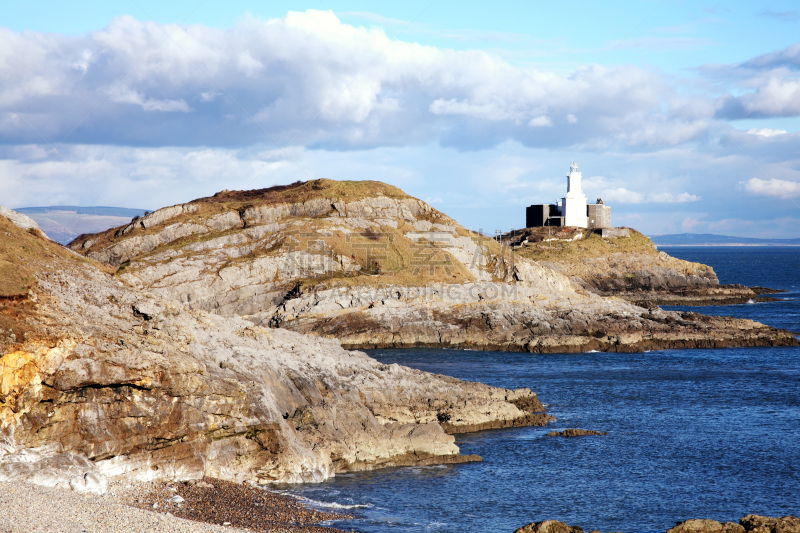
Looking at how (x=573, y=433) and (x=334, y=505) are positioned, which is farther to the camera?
(x=573, y=433)

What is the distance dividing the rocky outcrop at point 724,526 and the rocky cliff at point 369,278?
3698 centimetres

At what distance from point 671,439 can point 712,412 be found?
6.66 m

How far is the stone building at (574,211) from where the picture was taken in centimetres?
12188

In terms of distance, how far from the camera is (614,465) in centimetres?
2694

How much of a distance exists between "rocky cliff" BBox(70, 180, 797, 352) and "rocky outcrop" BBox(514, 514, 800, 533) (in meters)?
37.0

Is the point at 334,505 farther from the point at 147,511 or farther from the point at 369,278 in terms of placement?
the point at 369,278

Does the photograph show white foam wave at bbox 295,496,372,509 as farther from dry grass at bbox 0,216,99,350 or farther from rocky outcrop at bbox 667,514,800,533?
dry grass at bbox 0,216,99,350

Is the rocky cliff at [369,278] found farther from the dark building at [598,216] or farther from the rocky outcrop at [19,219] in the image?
the dark building at [598,216]

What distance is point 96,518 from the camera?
17.3 metres

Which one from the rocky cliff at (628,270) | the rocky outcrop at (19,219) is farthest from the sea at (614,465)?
the rocky cliff at (628,270)

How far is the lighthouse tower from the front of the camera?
121562mm

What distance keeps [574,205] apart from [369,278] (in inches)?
2749

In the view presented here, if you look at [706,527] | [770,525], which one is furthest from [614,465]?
[770,525]

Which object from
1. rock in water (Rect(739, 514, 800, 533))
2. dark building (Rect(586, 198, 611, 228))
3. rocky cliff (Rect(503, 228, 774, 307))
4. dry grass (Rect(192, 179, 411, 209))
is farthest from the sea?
dark building (Rect(586, 198, 611, 228))
